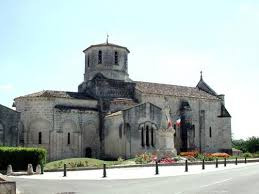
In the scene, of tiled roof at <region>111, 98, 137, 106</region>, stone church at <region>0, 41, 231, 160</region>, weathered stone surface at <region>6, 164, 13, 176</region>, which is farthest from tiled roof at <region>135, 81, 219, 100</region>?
weathered stone surface at <region>6, 164, 13, 176</region>

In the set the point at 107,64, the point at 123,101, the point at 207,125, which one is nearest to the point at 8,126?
the point at 123,101

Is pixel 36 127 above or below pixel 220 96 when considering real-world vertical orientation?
below

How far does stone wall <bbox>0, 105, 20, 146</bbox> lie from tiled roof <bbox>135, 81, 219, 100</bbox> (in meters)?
15.1

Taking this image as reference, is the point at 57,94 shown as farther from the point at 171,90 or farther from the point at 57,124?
the point at 171,90

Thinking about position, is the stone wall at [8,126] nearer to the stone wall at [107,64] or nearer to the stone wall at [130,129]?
the stone wall at [130,129]

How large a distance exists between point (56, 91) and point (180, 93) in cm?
1612

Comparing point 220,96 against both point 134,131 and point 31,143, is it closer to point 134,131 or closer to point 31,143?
point 134,131

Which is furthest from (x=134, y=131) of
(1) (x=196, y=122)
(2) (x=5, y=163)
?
(2) (x=5, y=163)

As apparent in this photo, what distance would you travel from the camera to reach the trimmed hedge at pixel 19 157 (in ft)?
89.9

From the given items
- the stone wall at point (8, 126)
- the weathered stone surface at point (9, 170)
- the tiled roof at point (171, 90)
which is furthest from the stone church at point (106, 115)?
the weathered stone surface at point (9, 170)

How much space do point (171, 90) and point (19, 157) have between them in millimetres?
27325

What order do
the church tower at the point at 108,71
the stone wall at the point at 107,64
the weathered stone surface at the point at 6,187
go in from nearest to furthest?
the weathered stone surface at the point at 6,187
the church tower at the point at 108,71
the stone wall at the point at 107,64

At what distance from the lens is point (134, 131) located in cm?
4209

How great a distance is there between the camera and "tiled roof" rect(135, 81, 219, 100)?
49.0m
